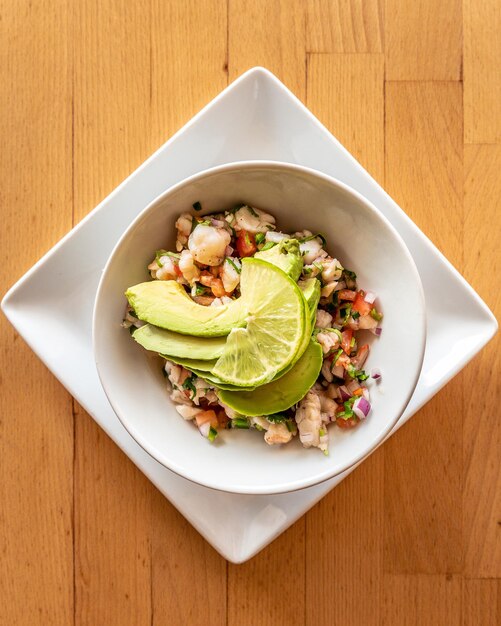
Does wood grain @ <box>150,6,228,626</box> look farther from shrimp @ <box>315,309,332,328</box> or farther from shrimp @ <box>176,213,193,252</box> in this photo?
shrimp @ <box>315,309,332,328</box>

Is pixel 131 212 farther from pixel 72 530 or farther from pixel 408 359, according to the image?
pixel 72 530

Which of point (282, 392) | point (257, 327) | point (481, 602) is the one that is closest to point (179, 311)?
point (257, 327)

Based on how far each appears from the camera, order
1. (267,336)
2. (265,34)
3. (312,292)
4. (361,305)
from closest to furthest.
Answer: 1. (267,336)
2. (312,292)
3. (361,305)
4. (265,34)

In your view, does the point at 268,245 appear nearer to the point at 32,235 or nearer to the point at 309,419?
the point at 309,419

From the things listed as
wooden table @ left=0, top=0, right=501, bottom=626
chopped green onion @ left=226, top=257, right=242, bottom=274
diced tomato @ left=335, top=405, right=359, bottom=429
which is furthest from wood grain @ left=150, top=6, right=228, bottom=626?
diced tomato @ left=335, top=405, right=359, bottom=429

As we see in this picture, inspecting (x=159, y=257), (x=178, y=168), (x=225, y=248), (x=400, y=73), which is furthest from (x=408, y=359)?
(x=400, y=73)

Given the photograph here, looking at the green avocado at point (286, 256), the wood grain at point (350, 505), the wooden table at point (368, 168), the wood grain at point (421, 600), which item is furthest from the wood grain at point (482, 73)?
the wood grain at point (421, 600)

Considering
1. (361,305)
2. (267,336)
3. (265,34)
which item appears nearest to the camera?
(267,336)
